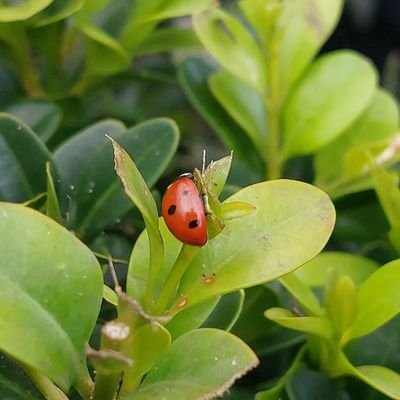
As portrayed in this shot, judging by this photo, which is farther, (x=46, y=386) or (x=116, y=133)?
(x=116, y=133)

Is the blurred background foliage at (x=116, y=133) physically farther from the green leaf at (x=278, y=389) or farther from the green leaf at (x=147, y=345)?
the green leaf at (x=147, y=345)

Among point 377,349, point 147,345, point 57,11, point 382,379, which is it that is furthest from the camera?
point 57,11

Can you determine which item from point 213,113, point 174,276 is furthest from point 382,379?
point 213,113

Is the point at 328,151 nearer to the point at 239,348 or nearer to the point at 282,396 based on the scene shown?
the point at 282,396

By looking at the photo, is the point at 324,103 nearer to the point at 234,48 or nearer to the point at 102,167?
the point at 234,48

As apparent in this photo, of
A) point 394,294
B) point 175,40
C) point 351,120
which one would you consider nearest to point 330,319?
point 394,294
